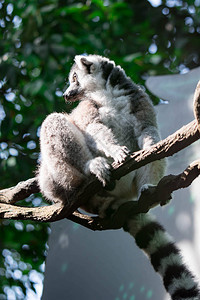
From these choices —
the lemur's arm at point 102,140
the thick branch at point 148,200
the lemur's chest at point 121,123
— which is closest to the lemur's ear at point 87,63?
the lemur's chest at point 121,123

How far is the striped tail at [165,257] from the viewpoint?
2.29 m

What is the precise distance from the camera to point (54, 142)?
8.50 ft

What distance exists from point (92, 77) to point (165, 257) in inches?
52.5

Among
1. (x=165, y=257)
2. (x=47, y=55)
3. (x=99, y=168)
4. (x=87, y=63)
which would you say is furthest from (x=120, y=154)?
(x=47, y=55)

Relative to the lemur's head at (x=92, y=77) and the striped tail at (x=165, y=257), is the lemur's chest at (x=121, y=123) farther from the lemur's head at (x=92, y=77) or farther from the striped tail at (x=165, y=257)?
the striped tail at (x=165, y=257)

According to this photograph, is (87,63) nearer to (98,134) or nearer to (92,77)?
(92,77)

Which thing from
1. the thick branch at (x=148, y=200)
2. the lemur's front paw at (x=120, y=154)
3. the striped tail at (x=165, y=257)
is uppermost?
the lemur's front paw at (x=120, y=154)

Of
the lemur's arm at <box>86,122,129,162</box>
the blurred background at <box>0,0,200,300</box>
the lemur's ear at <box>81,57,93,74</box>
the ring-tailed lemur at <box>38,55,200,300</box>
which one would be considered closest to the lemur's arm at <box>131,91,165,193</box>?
the ring-tailed lemur at <box>38,55,200,300</box>

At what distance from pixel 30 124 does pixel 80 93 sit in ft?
5.52

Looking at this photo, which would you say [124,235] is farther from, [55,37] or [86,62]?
[55,37]

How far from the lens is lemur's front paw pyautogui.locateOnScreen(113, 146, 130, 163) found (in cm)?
229

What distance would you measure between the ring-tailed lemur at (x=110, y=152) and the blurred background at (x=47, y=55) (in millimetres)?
1254

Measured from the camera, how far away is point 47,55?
4230 mm

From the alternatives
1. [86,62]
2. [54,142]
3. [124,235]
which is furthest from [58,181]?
[124,235]
